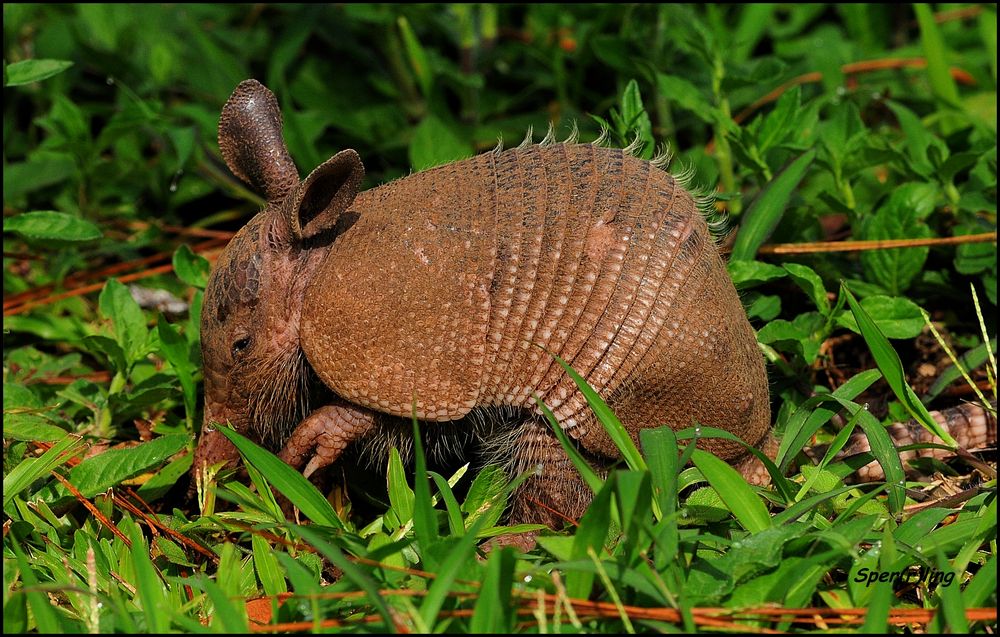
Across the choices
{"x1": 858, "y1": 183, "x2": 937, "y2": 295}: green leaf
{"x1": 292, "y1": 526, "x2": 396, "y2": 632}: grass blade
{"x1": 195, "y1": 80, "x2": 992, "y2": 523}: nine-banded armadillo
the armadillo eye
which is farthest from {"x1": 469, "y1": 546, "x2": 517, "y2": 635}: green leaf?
{"x1": 858, "y1": 183, "x2": 937, "y2": 295}: green leaf

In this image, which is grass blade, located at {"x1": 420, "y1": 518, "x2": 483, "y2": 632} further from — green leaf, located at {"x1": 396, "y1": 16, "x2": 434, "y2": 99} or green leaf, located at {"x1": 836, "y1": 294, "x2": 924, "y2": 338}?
green leaf, located at {"x1": 396, "y1": 16, "x2": 434, "y2": 99}

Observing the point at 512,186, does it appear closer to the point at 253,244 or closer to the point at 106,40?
the point at 253,244

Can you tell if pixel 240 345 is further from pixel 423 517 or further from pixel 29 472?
pixel 423 517

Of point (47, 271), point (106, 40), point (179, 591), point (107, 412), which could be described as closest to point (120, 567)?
point (179, 591)

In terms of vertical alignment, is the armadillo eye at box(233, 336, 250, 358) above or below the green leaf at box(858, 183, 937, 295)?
above

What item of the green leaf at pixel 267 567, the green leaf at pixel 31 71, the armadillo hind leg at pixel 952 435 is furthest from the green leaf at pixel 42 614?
the armadillo hind leg at pixel 952 435
